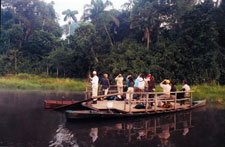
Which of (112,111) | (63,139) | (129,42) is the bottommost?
(63,139)

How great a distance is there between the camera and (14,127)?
8883mm

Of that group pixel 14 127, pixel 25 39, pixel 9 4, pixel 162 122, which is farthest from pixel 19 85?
pixel 9 4

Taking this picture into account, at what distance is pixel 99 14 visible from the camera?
36.6m

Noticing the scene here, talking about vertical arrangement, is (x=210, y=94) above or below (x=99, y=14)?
below

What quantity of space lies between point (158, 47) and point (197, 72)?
6.40 meters

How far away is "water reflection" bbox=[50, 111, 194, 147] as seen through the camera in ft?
23.6

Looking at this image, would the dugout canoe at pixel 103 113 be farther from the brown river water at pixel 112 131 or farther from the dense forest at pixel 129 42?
the dense forest at pixel 129 42

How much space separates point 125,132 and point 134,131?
40cm

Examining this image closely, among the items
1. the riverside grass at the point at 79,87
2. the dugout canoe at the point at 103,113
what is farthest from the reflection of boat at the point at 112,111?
the riverside grass at the point at 79,87

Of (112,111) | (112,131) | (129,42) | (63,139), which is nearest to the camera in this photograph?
(63,139)

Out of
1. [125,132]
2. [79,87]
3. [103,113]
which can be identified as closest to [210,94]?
[103,113]

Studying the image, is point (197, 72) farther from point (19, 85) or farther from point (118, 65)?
point (19, 85)

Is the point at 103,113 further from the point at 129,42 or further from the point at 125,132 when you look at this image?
the point at 129,42

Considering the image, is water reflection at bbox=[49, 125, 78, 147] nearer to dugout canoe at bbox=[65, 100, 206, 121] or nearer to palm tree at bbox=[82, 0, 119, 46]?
dugout canoe at bbox=[65, 100, 206, 121]
